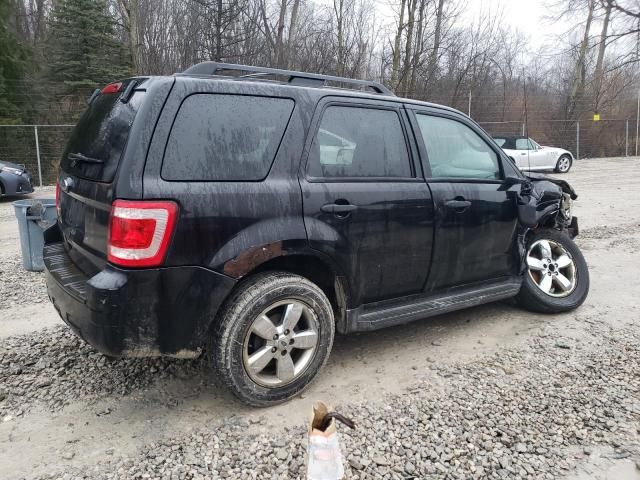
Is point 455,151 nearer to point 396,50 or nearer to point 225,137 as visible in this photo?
point 225,137

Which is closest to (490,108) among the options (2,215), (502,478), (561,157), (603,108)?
(561,157)

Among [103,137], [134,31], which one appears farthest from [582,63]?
[103,137]

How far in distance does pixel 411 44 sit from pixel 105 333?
19.6 metres

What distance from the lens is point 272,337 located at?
293cm

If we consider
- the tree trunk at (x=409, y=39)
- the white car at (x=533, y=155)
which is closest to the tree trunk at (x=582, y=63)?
the white car at (x=533, y=155)

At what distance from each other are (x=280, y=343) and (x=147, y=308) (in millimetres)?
797

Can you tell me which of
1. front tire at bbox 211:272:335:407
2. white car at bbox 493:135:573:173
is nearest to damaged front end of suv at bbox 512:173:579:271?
front tire at bbox 211:272:335:407

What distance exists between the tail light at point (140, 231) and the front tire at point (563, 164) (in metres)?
20.1

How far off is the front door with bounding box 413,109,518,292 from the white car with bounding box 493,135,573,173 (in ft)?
47.8

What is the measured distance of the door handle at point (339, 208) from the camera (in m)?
3.04

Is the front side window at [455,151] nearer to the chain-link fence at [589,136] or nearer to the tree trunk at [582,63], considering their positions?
the chain-link fence at [589,136]

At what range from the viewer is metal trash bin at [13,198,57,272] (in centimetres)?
565

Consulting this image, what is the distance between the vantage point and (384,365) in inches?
142

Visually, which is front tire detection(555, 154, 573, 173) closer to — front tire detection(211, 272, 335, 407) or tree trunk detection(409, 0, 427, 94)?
tree trunk detection(409, 0, 427, 94)
